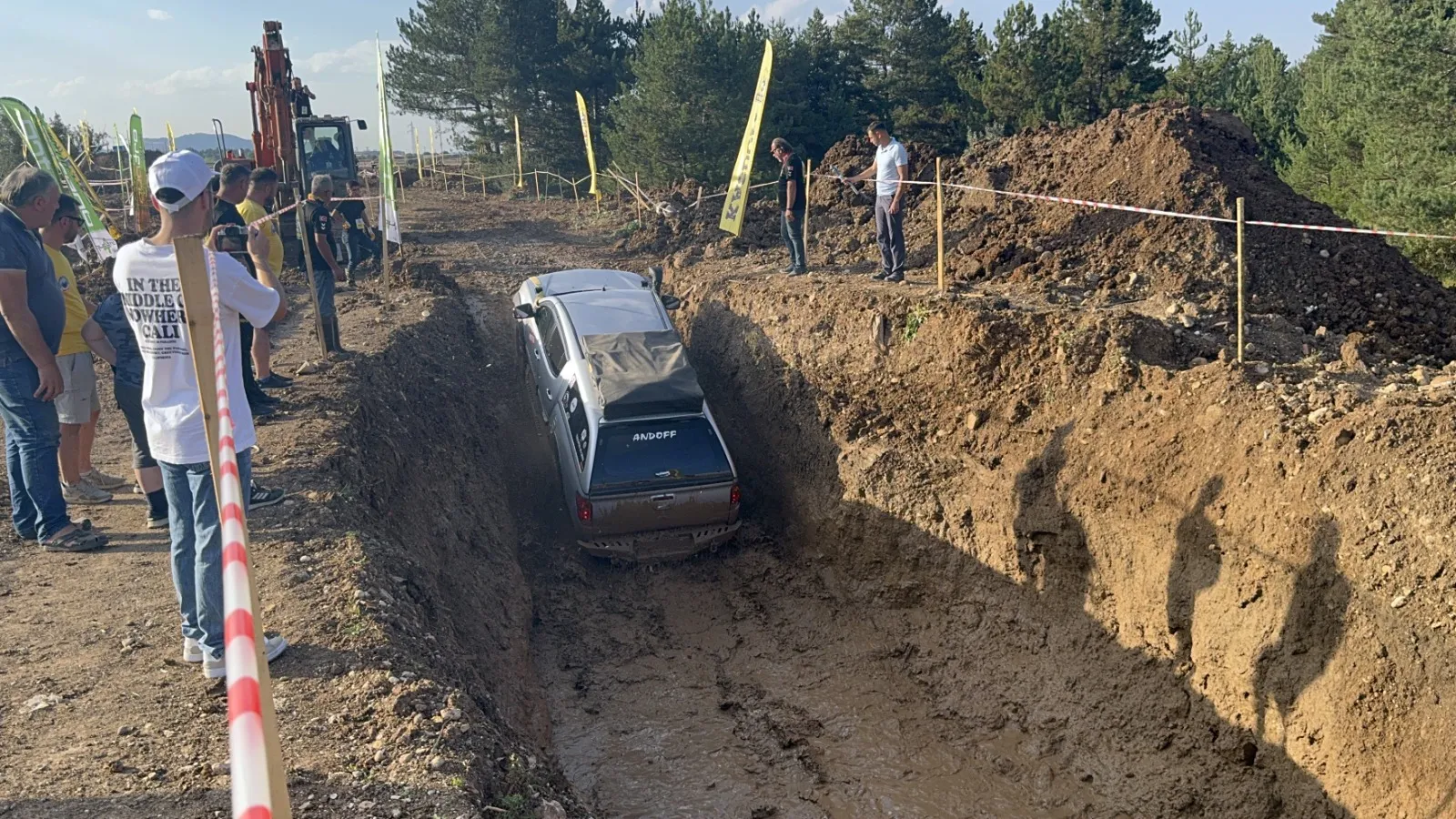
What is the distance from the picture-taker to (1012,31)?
2358 cm

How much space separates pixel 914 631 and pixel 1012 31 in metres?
19.9

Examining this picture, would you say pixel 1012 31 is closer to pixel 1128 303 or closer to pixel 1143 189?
pixel 1143 189

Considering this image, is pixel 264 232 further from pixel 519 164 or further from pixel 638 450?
pixel 519 164

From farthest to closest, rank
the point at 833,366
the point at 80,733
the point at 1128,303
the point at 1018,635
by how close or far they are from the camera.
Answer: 1. the point at 833,366
2. the point at 1128,303
3. the point at 1018,635
4. the point at 80,733

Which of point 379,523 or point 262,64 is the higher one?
point 262,64

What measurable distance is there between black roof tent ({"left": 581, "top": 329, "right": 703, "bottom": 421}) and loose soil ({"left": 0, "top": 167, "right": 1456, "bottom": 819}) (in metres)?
1.57

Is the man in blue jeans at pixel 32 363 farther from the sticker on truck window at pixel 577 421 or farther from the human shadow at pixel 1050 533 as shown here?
the human shadow at pixel 1050 533

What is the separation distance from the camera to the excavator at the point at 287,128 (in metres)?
16.9

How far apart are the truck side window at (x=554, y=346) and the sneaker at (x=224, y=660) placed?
18.1 ft

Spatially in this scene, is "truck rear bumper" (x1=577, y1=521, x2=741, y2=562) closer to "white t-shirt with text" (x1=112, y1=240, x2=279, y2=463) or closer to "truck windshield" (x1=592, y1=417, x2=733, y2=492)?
"truck windshield" (x1=592, y1=417, x2=733, y2=492)

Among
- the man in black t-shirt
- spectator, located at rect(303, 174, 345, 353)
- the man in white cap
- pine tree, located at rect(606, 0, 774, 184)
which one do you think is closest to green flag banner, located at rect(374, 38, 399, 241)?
spectator, located at rect(303, 174, 345, 353)

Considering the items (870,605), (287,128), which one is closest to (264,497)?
(870,605)

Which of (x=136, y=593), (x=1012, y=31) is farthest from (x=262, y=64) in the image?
(x=1012, y=31)

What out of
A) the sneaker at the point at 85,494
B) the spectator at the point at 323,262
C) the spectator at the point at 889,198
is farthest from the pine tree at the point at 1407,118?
the sneaker at the point at 85,494
